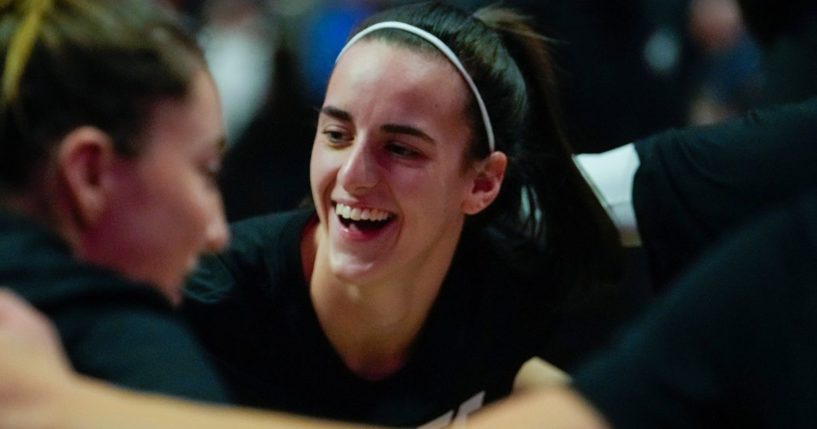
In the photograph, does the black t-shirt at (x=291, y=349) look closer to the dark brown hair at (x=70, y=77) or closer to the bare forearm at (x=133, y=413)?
the dark brown hair at (x=70, y=77)

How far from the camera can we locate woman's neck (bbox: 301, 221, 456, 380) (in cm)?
207

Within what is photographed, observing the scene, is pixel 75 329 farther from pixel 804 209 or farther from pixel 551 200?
pixel 551 200

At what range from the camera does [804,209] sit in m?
1.12

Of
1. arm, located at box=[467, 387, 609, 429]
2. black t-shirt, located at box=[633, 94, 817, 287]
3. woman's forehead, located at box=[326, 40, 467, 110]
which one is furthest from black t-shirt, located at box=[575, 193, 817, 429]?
woman's forehead, located at box=[326, 40, 467, 110]

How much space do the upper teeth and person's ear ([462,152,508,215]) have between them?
0.51 feet

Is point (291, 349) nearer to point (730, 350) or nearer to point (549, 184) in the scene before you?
point (549, 184)

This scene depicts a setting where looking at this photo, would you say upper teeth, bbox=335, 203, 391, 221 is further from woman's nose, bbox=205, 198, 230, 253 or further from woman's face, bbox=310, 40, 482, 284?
woman's nose, bbox=205, 198, 230, 253

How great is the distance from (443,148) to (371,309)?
26 centimetres

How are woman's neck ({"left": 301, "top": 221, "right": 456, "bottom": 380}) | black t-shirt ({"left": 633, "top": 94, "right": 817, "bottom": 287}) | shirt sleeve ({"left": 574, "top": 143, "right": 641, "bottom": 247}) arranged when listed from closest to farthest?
black t-shirt ({"left": 633, "top": 94, "right": 817, "bottom": 287}) → woman's neck ({"left": 301, "top": 221, "right": 456, "bottom": 380}) → shirt sleeve ({"left": 574, "top": 143, "right": 641, "bottom": 247})

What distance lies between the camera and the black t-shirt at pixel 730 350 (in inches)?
42.9

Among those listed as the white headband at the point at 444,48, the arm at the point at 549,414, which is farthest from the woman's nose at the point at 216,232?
the white headband at the point at 444,48

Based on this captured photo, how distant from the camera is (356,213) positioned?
2.03 m

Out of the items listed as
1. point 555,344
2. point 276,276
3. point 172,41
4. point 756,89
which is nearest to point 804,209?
point 172,41

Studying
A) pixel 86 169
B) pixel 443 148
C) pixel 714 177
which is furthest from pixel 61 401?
pixel 714 177
